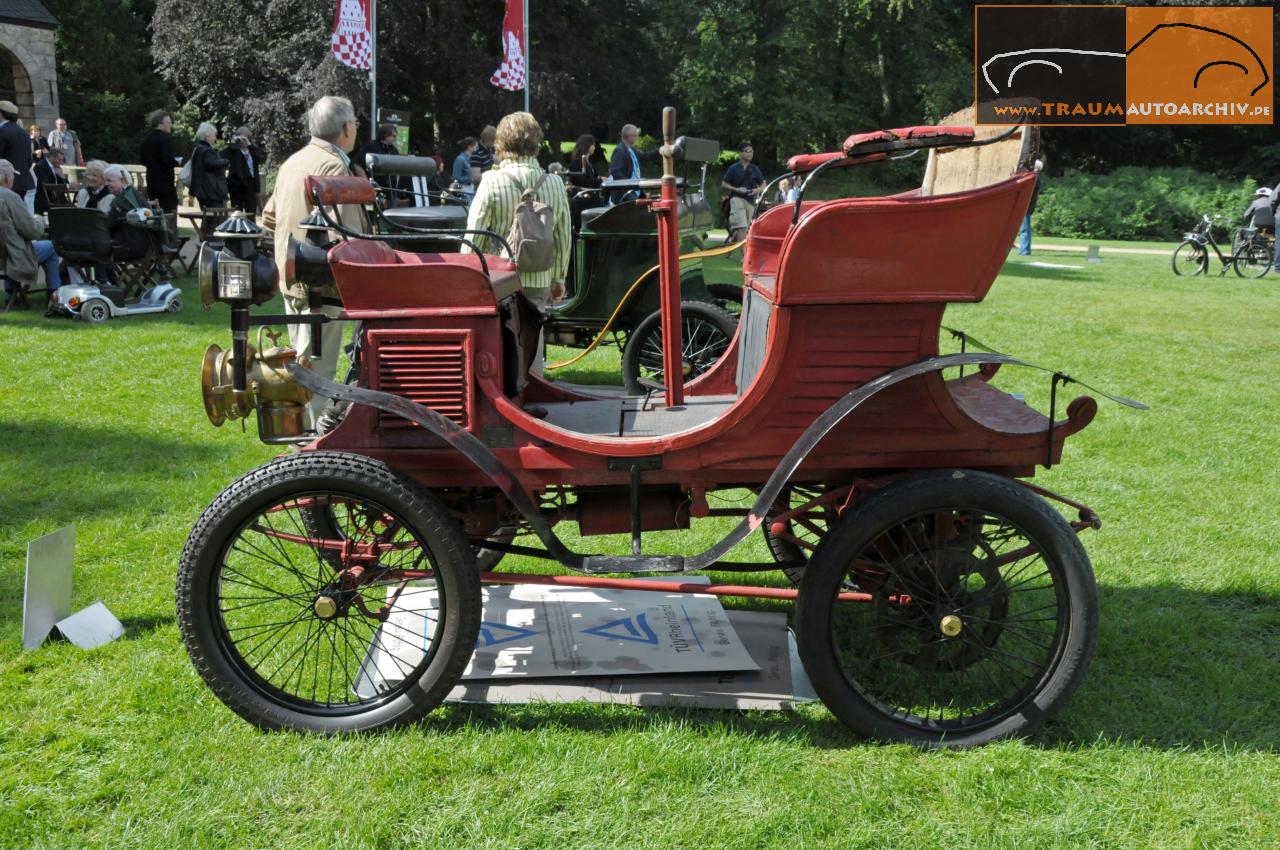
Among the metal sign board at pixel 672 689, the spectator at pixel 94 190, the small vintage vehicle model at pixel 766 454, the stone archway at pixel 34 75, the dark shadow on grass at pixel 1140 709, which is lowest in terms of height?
the dark shadow on grass at pixel 1140 709

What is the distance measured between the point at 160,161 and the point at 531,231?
9796 millimetres

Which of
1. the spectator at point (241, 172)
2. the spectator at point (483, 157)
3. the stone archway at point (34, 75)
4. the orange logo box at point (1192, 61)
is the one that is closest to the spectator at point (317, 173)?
the spectator at point (483, 157)

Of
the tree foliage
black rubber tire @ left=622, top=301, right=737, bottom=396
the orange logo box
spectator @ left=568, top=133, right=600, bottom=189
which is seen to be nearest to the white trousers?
black rubber tire @ left=622, top=301, right=737, bottom=396

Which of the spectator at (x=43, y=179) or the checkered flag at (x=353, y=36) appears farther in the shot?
the checkered flag at (x=353, y=36)

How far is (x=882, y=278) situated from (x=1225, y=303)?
1185 cm

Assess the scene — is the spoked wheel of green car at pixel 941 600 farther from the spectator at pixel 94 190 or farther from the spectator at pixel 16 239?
the spectator at pixel 94 190

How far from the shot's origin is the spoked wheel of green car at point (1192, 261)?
16734mm

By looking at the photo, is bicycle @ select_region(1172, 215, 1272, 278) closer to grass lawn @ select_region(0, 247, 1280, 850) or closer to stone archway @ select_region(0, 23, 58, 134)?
grass lawn @ select_region(0, 247, 1280, 850)

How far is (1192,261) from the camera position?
56.1ft

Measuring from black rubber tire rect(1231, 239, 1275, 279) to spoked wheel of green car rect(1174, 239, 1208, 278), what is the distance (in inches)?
19.0

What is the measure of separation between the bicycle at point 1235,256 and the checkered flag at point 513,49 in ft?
33.7

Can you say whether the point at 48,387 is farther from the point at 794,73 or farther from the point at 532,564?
the point at 794,73

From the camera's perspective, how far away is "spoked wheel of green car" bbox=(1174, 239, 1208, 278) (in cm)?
1673

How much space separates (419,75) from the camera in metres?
27.6
